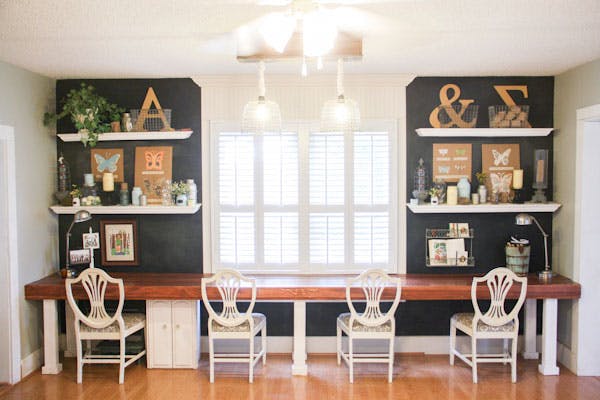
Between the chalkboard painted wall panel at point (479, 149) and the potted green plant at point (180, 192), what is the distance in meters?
2.20

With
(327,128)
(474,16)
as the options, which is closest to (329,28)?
(327,128)

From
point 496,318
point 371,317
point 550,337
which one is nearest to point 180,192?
point 371,317

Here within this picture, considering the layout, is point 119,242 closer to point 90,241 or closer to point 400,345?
point 90,241

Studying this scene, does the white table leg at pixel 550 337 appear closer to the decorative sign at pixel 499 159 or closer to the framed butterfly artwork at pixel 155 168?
the decorative sign at pixel 499 159

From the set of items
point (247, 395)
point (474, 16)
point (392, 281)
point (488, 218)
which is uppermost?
point (474, 16)

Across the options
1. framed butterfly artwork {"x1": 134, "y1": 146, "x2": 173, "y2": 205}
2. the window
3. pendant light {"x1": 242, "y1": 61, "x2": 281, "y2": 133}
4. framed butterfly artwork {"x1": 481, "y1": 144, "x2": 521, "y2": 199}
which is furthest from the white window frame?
pendant light {"x1": 242, "y1": 61, "x2": 281, "y2": 133}

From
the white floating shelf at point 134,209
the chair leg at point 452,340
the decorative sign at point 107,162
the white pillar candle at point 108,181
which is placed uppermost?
the decorative sign at point 107,162

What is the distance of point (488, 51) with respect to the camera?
424cm

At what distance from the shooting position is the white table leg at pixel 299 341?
4.81m

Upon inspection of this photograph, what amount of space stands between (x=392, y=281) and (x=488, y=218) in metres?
1.48

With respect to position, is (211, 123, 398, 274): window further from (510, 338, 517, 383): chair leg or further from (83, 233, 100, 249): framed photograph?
(510, 338, 517, 383): chair leg

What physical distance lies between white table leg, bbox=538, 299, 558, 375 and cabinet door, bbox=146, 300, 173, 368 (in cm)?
343

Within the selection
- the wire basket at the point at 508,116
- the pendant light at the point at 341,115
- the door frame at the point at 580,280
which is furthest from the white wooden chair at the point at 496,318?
the pendant light at the point at 341,115

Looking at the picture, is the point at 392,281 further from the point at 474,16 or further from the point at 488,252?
the point at 474,16
